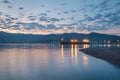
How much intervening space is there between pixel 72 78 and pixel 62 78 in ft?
2.73

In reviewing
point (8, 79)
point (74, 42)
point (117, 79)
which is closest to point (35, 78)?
point (8, 79)

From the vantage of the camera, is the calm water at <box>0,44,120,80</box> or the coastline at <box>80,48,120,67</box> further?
the coastline at <box>80,48,120,67</box>

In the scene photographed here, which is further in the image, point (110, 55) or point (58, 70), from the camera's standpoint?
point (110, 55)

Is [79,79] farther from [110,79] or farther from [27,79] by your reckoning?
[27,79]

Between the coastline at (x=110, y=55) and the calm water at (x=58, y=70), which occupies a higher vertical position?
the coastline at (x=110, y=55)

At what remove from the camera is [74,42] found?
634 feet

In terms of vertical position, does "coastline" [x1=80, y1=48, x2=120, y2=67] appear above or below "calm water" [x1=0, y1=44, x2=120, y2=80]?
above

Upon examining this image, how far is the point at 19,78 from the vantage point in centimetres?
1612

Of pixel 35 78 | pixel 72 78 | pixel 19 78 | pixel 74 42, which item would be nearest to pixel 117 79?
pixel 72 78

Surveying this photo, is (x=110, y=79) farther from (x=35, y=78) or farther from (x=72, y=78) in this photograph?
(x=35, y=78)

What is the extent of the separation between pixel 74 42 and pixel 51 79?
178 m

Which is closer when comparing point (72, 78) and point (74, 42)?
point (72, 78)

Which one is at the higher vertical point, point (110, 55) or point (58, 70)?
point (110, 55)

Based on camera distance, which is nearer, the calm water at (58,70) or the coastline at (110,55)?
the calm water at (58,70)
